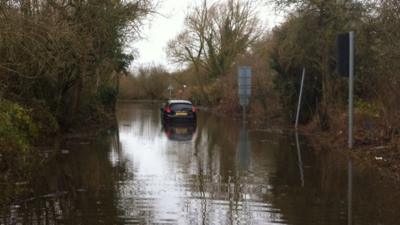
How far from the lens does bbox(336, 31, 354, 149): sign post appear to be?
16781mm

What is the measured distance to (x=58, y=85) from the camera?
69.1ft

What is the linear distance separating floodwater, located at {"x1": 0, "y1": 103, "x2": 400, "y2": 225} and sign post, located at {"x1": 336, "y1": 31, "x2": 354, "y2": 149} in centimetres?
129

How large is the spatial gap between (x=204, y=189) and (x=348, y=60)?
8713mm

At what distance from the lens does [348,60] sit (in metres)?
17.4

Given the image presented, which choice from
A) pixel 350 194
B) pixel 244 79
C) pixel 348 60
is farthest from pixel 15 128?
pixel 244 79

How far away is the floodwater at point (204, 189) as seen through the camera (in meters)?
8.19

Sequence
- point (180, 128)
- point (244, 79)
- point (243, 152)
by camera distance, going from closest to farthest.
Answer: point (243, 152) → point (180, 128) → point (244, 79)

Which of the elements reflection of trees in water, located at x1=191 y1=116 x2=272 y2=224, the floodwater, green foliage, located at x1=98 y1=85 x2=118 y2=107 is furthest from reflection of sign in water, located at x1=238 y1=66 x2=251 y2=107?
the floodwater

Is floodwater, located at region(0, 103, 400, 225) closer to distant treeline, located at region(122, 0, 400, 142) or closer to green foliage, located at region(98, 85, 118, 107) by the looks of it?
distant treeline, located at region(122, 0, 400, 142)

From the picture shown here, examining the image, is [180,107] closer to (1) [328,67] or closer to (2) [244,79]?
(2) [244,79]

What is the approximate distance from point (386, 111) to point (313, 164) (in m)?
3.30

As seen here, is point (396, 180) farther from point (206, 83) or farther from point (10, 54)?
point (206, 83)

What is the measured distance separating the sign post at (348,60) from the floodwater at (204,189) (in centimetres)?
129

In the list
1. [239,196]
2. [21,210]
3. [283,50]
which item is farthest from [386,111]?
[21,210]
